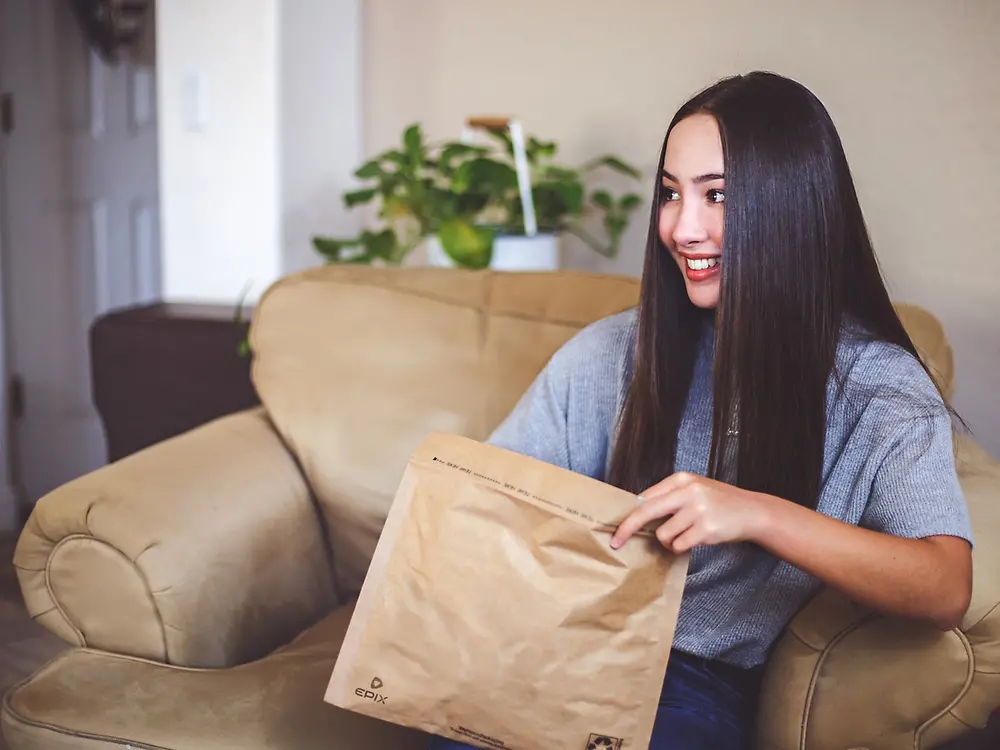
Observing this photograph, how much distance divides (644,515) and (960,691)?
341 millimetres

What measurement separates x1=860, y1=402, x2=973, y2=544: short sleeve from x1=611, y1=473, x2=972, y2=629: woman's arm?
0.02 metres

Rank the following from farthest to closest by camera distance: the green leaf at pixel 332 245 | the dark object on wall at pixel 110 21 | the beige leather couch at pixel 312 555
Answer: the dark object on wall at pixel 110 21 → the green leaf at pixel 332 245 → the beige leather couch at pixel 312 555

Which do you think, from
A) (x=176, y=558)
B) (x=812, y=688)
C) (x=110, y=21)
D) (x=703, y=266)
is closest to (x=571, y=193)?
(x=703, y=266)

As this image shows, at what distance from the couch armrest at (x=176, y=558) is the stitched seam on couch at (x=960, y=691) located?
0.78 metres

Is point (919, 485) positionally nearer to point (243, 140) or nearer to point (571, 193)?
point (571, 193)

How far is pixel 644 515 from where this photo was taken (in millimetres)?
903

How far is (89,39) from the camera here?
2963mm

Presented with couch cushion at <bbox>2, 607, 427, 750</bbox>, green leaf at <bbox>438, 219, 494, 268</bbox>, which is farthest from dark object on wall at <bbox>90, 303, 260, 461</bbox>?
couch cushion at <bbox>2, 607, 427, 750</bbox>

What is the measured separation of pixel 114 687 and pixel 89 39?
7.61 ft

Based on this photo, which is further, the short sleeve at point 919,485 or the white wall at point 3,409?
the white wall at point 3,409

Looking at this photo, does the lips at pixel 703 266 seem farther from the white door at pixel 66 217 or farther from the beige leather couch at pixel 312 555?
the white door at pixel 66 217

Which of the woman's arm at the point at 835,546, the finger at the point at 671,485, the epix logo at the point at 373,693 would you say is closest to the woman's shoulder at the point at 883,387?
the woman's arm at the point at 835,546

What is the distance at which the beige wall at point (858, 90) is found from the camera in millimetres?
1801

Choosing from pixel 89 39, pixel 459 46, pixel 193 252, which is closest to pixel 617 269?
pixel 459 46
